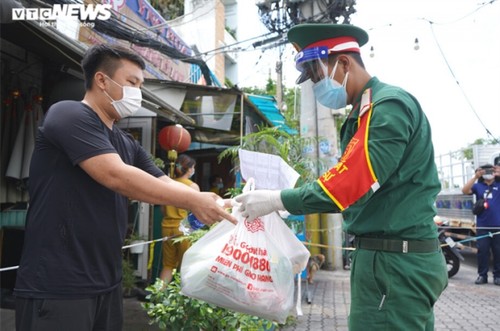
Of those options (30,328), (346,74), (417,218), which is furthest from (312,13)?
(30,328)

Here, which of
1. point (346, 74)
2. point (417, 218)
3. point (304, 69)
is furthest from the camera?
point (304, 69)

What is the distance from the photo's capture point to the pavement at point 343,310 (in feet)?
13.3

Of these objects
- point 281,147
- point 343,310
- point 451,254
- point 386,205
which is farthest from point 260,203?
point 451,254

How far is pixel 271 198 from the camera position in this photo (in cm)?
166

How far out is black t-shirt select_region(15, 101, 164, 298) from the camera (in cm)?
143

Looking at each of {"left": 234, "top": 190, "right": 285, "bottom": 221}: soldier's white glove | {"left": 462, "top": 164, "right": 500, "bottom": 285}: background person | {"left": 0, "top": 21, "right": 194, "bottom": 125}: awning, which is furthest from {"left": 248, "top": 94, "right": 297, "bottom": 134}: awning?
{"left": 234, "top": 190, "right": 285, "bottom": 221}: soldier's white glove

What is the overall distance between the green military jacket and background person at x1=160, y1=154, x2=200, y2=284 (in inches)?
140

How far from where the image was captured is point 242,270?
1726 mm

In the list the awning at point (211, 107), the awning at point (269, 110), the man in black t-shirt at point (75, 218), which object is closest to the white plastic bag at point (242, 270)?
the man in black t-shirt at point (75, 218)

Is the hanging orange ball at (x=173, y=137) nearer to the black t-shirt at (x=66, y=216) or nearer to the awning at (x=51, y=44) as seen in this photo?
the awning at (x=51, y=44)

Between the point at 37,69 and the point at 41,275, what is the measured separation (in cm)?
406

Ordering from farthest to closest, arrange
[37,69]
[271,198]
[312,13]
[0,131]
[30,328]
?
[312,13] → [37,69] → [0,131] → [271,198] → [30,328]

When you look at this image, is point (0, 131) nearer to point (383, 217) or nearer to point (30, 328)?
point (30, 328)

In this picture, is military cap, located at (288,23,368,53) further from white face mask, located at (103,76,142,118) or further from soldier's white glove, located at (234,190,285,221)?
white face mask, located at (103,76,142,118)
